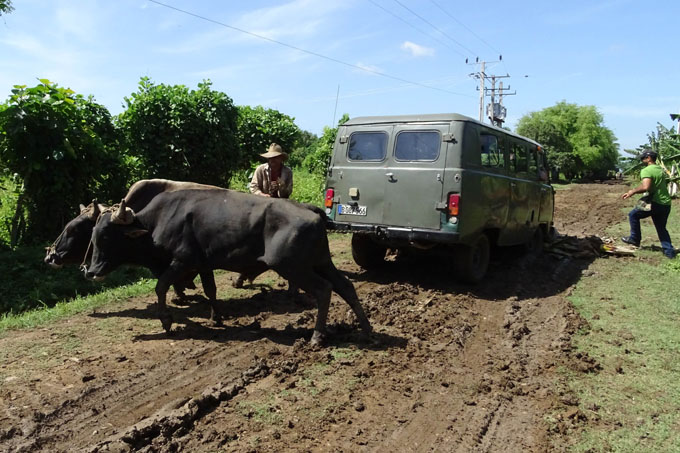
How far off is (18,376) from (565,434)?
171 inches

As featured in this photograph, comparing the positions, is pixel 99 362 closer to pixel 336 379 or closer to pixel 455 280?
pixel 336 379

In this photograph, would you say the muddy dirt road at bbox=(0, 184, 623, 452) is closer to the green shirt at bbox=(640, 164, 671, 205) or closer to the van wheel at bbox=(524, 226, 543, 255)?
the van wheel at bbox=(524, 226, 543, 255)

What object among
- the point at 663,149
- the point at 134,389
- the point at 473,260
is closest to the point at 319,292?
the point at 134,389

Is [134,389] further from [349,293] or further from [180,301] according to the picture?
[180,301]

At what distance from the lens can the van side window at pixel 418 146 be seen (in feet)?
25.1

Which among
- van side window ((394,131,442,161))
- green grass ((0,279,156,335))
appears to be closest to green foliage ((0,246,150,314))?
green grass ((0,279,156,335))

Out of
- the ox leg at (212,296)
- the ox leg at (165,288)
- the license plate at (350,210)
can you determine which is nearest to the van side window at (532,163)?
the license plate at (350,210)

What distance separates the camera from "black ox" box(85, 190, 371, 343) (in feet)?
18.0

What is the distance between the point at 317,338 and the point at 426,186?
3.00 meters

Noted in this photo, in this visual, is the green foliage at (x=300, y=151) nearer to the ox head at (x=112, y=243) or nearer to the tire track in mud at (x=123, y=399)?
the ox head at (x=112, y=243)

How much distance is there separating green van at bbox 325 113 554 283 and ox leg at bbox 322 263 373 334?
2.01 metres

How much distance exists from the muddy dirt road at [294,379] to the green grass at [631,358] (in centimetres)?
21

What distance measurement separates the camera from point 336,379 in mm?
4680

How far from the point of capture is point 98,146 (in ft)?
30.3
